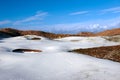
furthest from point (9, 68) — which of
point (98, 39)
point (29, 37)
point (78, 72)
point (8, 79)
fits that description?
point (29, 37)

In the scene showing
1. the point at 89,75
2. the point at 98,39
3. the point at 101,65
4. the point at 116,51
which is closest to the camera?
the point at 89,75

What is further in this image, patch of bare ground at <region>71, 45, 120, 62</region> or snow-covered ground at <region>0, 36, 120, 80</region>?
patch of bare ground at <region>71, 45, 120, 62</region>

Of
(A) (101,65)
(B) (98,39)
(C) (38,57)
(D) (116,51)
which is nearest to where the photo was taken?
(A) (101,65)

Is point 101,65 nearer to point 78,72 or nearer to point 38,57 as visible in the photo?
point 78,72

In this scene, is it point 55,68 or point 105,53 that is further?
point 105,53

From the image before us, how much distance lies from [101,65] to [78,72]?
2.37 m

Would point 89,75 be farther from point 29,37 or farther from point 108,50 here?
point 29,37

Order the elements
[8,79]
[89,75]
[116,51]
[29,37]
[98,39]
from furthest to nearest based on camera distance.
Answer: [29,37], [98,39], [116,51], [89,75], [8,79]

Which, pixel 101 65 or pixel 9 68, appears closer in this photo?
pixel 9 68

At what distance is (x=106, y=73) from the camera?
51.7 feet

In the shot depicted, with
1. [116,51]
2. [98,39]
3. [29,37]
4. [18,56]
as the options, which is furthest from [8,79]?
[29,37]

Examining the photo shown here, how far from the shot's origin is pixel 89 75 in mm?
15297

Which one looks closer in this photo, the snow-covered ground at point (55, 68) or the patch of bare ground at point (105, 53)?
the snow-covered ground at point (55, 68)

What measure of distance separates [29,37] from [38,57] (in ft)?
68.2
